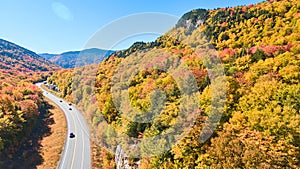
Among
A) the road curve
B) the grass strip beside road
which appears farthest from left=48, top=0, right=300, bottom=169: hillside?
the grass strip beside road

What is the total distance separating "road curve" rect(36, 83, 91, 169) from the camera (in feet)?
144

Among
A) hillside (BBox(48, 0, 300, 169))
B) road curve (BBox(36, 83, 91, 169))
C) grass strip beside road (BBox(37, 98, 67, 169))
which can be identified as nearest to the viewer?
hillside (BBox(48, 0, 300, 169))

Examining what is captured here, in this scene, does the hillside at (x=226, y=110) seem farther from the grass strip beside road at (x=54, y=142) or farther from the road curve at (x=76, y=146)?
the grass strip beside road at (x=54, y=142)

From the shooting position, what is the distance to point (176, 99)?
35156mm

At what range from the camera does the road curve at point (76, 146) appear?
43844mm

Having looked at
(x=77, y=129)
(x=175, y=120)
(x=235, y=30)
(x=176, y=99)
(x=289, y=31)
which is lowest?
(x=77, y=129)

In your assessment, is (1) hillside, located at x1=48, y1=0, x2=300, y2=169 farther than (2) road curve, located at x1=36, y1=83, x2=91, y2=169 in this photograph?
No

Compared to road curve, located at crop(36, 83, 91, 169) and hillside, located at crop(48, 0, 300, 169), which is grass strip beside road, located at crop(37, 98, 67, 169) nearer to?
road curve, located at crop(36, 83, 91, 169)

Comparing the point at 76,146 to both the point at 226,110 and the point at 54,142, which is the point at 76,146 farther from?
the point at 226,110

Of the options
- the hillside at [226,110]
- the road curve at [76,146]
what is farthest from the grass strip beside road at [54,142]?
the hillside at [226,110]

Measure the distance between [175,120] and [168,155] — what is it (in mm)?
4602

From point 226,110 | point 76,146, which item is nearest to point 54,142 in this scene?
point 76,146

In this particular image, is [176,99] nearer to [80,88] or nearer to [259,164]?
[259,164]

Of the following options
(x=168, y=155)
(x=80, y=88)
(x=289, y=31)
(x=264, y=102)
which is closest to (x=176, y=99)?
(x=168, y=155)
